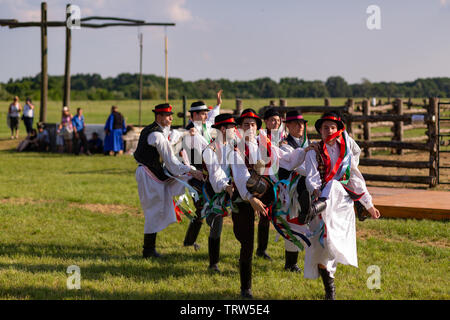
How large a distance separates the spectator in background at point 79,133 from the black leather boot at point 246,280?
16.9 m

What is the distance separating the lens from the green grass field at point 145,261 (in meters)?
6.11

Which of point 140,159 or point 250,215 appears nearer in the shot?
point 250,215

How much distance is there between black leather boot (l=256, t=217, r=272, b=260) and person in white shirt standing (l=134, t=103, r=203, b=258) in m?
1.15

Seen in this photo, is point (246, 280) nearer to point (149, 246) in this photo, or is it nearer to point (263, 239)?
point (263, 239)

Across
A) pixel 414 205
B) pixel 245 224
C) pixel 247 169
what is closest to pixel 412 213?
pixel 414 205

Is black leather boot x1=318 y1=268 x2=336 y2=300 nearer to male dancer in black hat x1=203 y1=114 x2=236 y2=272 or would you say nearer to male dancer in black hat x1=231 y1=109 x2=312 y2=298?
male dancer in black hat x1=231 y1=109 x2=312 y2=298

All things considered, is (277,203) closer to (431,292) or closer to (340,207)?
(340,207)

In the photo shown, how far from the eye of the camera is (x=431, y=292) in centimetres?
599

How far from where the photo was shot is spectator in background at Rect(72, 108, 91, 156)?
21938 millimetres

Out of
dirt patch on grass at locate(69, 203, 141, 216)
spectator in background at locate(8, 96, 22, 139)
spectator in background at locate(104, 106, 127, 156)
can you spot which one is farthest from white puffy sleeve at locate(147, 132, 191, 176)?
spectator in background at locate(8, 96, 22, 139)

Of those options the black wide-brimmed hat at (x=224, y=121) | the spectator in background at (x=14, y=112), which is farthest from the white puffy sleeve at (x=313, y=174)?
the spectator in background at (x=14, y=112)
